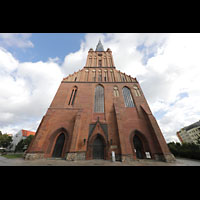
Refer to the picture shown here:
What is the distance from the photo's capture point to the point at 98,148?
1261 centimetres

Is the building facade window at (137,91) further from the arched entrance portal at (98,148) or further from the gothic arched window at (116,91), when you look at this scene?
the arched entrance portal at (98,148)

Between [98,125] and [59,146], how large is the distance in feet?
20.7

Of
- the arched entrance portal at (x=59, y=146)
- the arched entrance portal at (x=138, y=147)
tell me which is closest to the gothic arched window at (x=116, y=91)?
the arched entrance portal at (x=138, y=147)

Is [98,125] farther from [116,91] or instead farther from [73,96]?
[116,91]

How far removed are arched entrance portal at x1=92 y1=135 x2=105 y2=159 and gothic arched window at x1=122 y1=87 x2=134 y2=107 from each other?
24.9 feet

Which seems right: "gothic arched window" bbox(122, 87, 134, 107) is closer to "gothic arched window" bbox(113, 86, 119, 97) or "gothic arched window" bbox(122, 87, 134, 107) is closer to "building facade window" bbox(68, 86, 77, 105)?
"gothic arched window" bbox(113, 86, 119, 97)

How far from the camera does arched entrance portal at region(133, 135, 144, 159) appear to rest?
41.8 ft

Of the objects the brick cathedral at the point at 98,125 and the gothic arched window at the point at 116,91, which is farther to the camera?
the gothic arched window at the point at 116,91

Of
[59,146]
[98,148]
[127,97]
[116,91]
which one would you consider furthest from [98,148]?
[116,91]

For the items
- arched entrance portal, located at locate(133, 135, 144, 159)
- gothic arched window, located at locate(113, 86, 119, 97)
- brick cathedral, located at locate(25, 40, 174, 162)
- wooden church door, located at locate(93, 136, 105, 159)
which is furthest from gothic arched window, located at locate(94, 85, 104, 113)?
arched entrance portal, located at locate(133, 135, 144, 159)

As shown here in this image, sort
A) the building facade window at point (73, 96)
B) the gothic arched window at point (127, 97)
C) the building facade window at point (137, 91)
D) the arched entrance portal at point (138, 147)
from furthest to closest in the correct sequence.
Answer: the building facade window at point (137, 91) < the building facade window at point (73, 96) < the gothic arched window at point (127, 97) < the arched entrance portal at point (138, 147)

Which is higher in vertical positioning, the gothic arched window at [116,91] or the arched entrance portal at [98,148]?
the gothic arched window at [116,91]

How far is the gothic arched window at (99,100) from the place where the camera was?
1586 centimetres
